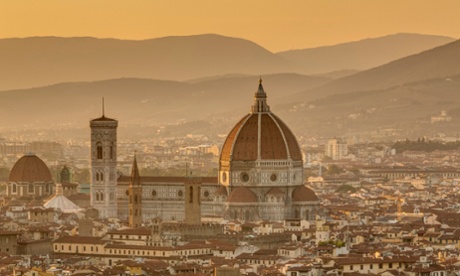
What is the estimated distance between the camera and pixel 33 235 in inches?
3211

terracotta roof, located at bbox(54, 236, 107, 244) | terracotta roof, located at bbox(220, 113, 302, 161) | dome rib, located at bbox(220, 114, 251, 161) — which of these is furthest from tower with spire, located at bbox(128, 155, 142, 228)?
terracotta roof, located at bbox(54, 236, 107, 244)

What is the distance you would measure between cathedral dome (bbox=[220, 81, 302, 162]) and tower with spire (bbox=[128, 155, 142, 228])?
20.8ft

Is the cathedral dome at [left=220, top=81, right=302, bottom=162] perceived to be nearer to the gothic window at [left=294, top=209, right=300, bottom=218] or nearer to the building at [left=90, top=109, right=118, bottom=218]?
the gothic window at [left=294, top=209, right=300, bottom=218]

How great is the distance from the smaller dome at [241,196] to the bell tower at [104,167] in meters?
6.39

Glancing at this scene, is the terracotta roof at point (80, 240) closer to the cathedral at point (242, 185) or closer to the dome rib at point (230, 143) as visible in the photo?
the cathedral at point (242, 185)

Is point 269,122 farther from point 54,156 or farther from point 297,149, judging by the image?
point 54,156

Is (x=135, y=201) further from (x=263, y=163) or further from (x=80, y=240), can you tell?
(x=80, y=240)

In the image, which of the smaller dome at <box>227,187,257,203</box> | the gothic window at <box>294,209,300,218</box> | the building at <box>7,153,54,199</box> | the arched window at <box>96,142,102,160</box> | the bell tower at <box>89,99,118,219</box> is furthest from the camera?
the building at <box>7,153,54,199</box>

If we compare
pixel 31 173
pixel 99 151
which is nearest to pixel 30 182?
pixel 31 173

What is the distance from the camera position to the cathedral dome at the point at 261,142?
99.9m

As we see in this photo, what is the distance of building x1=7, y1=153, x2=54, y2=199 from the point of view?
110875 mm

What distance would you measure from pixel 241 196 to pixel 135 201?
21.3 feet

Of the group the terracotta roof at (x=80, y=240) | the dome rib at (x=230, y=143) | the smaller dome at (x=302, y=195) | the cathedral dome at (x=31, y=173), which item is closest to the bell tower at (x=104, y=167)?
the dome rib at (x=230, y=143)

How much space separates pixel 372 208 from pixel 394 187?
90.2 ft
